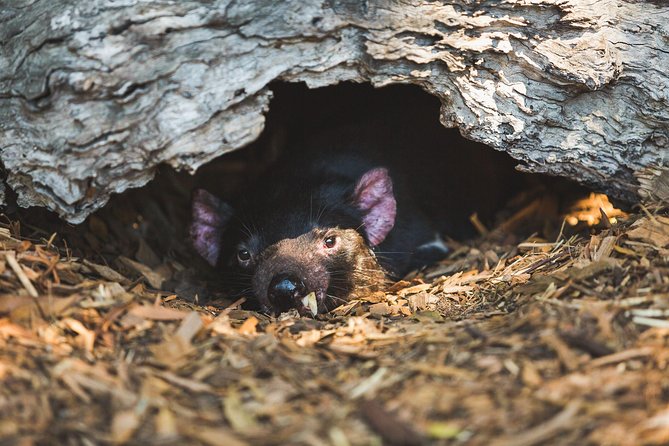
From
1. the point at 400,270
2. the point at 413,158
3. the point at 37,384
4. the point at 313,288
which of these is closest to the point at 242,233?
the point at 313,288

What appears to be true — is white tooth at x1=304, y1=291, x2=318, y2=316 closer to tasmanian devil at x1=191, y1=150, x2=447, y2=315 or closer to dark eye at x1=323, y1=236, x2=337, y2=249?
tasmanian devil at x1=191, y1=150, x2=447, y2=315

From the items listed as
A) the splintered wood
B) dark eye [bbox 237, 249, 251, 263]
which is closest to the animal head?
dark eye [bbox 237, 249, 251, 263]

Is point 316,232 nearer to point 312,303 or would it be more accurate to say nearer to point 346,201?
point 346,201

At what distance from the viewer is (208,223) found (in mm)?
4164

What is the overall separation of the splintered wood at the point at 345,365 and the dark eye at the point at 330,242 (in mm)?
702

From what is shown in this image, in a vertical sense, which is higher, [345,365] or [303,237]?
[345,365]

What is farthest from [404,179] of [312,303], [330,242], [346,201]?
[312,303]

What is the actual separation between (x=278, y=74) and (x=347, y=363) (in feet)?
4.18

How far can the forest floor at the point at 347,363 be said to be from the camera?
1.99 m

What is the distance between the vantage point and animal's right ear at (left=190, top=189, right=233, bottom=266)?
161 inches

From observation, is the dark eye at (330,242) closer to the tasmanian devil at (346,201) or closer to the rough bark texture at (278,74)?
the tasmanian devil at (346,201)

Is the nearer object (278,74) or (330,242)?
(278,74)

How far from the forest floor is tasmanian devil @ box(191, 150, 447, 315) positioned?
36cm

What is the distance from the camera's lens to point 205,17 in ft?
9.06
